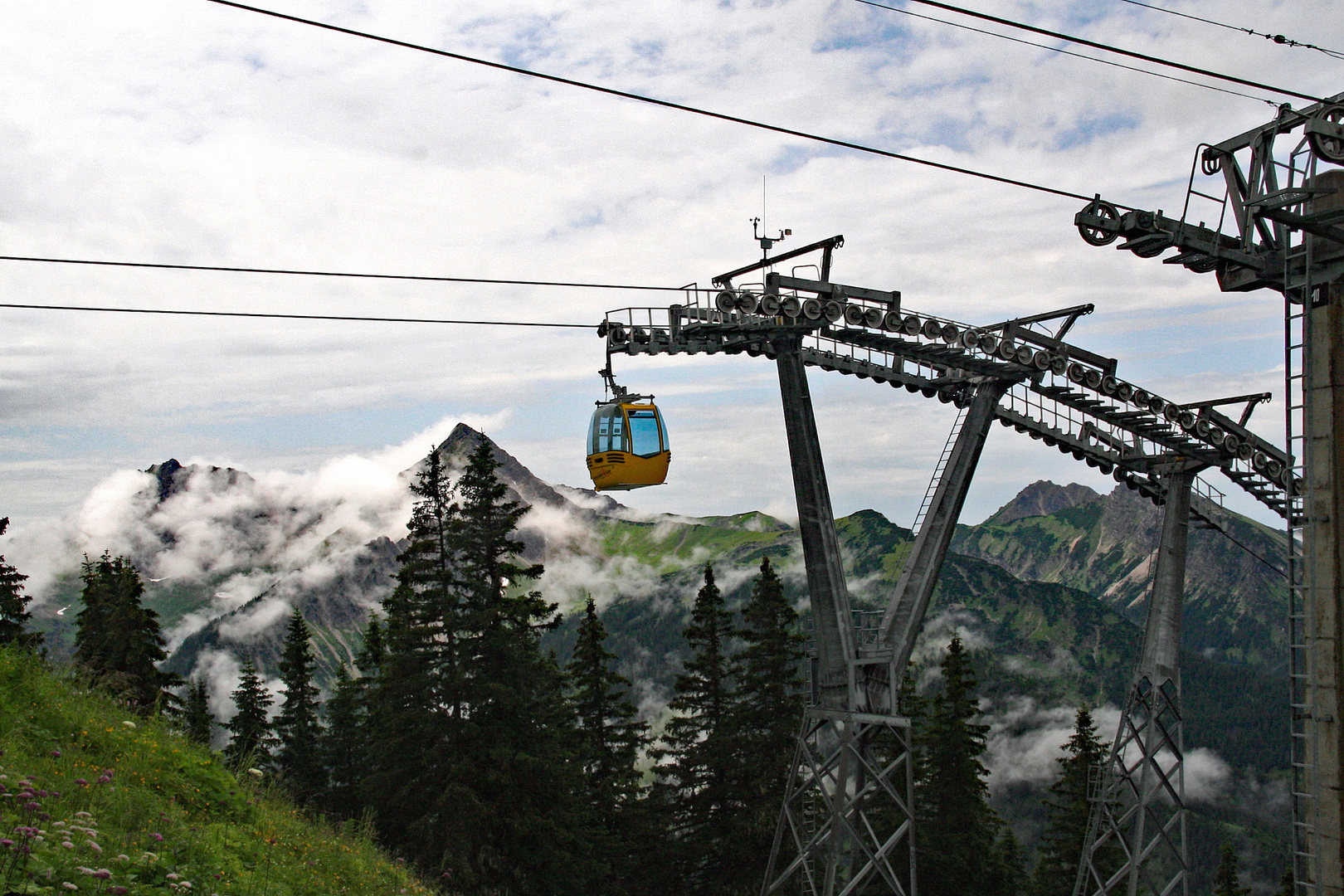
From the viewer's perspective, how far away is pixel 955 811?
41750 mm

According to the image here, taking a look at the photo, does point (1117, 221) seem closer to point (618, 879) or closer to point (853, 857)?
point (853, 857)

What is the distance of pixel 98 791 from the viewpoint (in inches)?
431

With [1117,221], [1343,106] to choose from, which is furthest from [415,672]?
[1343,106]

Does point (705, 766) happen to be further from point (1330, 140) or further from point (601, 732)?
point (1330, 140)

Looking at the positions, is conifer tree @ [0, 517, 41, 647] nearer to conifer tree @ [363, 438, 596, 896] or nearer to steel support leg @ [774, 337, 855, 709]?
conifer tree @ [363, 438, 596, 896]

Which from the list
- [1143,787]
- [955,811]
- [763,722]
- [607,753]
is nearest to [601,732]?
[607,753]

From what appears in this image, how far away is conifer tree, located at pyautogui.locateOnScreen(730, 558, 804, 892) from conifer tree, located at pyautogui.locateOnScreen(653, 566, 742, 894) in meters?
0.48

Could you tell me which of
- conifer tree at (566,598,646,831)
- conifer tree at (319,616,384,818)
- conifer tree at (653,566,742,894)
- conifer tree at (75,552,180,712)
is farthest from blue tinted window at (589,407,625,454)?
conifer tree at (75,552,180,712)

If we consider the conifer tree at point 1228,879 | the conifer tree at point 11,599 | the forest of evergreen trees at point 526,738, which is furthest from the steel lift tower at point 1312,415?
the conifer tree at point 1228,879

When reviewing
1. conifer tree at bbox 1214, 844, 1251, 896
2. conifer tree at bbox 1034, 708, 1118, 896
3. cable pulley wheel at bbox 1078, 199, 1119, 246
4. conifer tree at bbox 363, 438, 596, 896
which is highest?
cable pulley wheel at bbox 1078, 199, 1119, 246

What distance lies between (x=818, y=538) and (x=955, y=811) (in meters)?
25.6

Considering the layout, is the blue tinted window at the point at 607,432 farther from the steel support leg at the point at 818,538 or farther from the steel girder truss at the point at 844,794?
the steel girder truss at the point at 844,794

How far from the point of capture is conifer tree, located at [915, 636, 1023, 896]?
40094 millimetres

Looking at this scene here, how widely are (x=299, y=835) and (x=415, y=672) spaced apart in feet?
59.7
